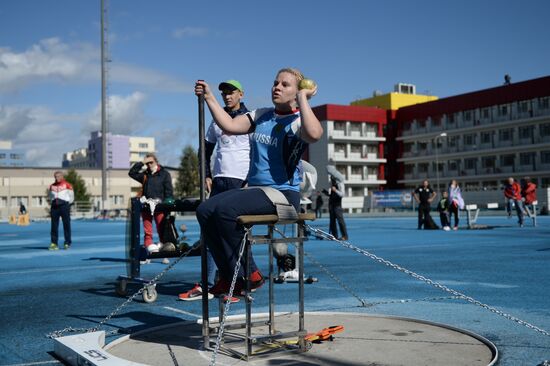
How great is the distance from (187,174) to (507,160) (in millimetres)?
52465

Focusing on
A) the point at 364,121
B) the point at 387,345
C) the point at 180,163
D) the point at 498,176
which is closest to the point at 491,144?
the point at 498,176

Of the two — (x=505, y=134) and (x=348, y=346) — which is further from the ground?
(x=505, y=134)

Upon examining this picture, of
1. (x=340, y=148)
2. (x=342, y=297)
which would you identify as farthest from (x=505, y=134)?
(x=342, y=297)

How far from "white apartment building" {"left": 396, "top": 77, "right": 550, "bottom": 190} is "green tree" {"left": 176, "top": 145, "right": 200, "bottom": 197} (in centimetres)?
3561

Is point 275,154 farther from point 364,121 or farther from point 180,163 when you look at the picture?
point 180,163

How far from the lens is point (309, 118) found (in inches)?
156

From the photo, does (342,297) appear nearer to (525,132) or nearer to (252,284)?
(252,284)

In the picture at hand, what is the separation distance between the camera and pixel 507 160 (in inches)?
2773

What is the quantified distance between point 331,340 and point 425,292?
3.01 metres

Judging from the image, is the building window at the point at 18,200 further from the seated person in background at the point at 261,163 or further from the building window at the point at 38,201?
the seated person in background at the point at 261,163

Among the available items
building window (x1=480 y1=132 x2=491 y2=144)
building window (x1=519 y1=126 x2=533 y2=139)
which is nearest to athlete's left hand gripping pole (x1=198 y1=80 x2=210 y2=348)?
building window (x1=519 y1=126 x2=533 y2=139)

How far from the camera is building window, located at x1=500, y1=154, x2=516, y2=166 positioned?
69.8m

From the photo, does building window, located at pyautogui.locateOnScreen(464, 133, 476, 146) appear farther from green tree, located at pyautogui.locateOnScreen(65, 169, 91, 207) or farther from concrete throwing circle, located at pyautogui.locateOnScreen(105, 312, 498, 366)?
concrete throwing circle, located at pyautogui.locateOnScreen(105, 312, 498, 366)

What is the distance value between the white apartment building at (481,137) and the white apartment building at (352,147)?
10.9ft
